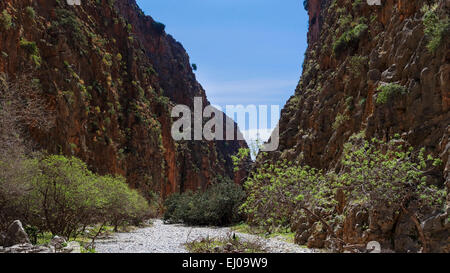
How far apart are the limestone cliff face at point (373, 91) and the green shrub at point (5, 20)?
24.1 m

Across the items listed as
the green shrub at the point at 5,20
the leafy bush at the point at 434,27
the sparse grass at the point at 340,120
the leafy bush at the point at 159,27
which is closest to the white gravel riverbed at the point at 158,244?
the sparse grass at the point at 340,120

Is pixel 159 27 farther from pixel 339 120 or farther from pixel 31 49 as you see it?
pixel 339 120

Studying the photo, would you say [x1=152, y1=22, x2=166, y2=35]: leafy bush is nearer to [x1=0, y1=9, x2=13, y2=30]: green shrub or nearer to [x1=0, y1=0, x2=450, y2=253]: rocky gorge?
[x1=0, y1=0, x2=450, y2=253]: rocky gorge

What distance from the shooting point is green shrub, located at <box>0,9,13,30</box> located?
79.3 ft

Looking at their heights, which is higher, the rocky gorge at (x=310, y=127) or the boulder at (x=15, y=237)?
the rocky gorge at (x=310, y=127)

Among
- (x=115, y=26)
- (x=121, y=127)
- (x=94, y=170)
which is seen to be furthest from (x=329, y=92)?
(x=115, y=26)

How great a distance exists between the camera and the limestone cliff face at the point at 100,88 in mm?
28641

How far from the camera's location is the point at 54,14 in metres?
35.8

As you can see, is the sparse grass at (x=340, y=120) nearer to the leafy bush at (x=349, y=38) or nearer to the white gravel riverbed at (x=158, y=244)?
the leafy bush at (x=349, y=38)

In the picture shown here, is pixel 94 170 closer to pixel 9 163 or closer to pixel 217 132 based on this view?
pixel 9 163

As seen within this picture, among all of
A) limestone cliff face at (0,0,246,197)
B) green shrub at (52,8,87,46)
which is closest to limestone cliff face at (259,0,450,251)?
limestone cliff face at (0,0,246,197)

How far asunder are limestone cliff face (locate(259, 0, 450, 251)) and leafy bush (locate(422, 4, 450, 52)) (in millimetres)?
170

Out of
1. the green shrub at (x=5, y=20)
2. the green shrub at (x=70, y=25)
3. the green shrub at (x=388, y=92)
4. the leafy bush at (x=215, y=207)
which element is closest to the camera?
the green shrub at (x=388, y=92)

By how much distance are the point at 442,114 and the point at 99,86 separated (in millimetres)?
38891
